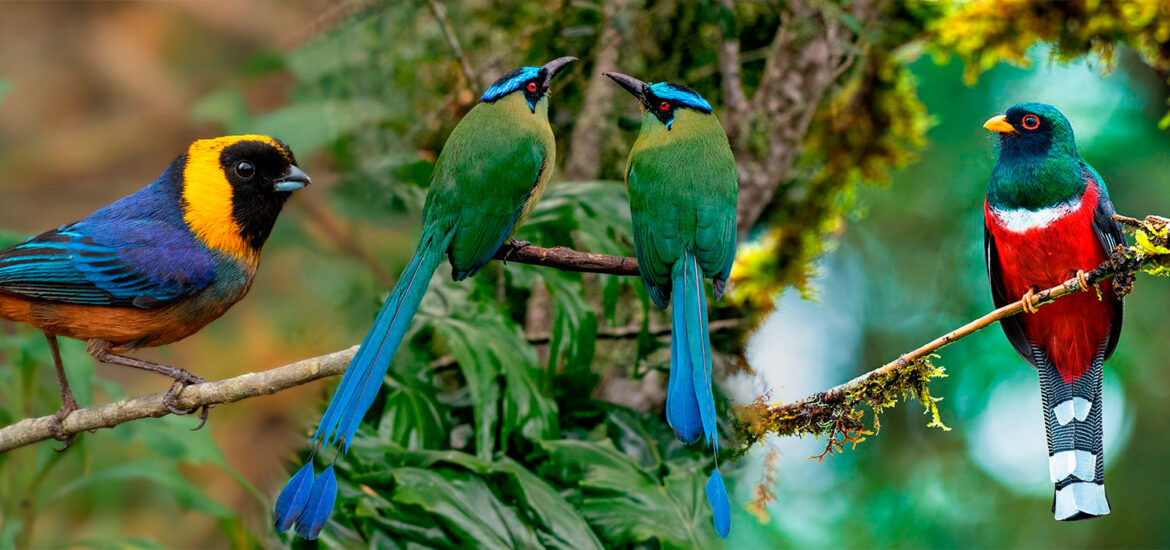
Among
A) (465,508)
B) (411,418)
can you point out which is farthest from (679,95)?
(411,418)

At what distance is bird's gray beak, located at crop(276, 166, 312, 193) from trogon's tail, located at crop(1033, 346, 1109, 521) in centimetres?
90

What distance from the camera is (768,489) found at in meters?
1.44

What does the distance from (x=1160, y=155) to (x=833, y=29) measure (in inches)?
33.3

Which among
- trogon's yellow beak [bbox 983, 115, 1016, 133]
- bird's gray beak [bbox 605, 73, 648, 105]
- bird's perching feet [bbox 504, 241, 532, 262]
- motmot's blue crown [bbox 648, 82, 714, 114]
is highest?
trogon's yellow beak [bbox 983, 115, 1016, 133]

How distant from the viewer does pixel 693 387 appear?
2.68 ft

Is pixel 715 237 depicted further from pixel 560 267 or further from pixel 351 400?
pixel 351 400

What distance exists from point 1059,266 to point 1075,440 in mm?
231

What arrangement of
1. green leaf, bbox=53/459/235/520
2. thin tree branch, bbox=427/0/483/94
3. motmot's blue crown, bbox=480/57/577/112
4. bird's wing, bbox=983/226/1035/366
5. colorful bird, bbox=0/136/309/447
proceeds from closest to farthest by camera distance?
motmot's blue crown, bbox=480/57/577/112
colorful bird, bbox=0/136/309/447
bird's wing, bbox=983/226/1035/366
thin tree branch, bbox=427/0/483/94
green leaf, bbox=53/459/235/520

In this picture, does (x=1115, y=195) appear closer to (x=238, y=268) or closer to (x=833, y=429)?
(x=833, y=429)

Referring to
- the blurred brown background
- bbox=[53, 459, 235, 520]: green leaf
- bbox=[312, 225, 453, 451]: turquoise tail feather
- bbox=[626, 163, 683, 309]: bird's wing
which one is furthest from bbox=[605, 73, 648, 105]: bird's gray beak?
the blurred brown background

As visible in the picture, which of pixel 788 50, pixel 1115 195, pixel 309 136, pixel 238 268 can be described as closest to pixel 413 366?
pixel 309 136

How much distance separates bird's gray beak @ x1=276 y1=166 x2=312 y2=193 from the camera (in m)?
1.08

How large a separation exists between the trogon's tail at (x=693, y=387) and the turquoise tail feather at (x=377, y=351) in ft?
0.76

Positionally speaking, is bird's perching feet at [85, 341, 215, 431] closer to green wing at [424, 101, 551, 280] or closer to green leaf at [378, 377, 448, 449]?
green wing at [424, 101, 551, 280]
